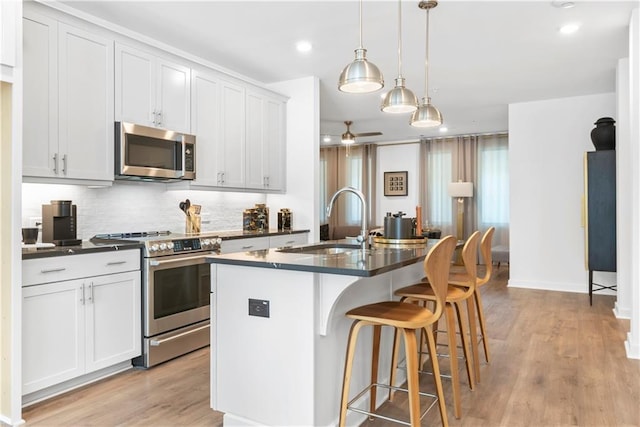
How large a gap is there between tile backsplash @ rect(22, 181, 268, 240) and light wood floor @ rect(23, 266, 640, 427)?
1285mm

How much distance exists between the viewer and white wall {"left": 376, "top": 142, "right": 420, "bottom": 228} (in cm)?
978

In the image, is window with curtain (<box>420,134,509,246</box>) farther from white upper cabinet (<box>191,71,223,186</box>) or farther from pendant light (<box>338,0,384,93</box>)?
pendant light (<box>338,0,384,93</box>)

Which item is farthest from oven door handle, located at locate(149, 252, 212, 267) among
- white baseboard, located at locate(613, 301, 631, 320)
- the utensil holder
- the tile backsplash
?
white baseboard, located at locate(613, 301, 631, 320)

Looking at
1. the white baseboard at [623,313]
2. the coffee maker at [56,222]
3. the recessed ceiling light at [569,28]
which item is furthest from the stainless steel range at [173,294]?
the white baseboard at [623,313]

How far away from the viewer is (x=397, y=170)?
9.96 metres

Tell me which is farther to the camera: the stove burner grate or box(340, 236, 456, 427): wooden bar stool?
the stove burner grate

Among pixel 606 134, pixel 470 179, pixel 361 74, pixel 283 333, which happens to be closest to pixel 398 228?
pixel 361 74

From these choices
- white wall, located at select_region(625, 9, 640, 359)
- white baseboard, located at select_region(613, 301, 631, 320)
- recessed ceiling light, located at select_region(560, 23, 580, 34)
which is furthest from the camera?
white baseboard, located at select_region(613, 301, 631, 320)

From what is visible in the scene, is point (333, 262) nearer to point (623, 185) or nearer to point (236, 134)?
point (236, 134)

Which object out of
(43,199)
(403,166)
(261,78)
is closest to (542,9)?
(261,78)

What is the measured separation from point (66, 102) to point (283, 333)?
7.65ft

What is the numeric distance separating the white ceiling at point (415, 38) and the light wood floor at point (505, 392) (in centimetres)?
271

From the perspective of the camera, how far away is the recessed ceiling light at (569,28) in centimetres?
375

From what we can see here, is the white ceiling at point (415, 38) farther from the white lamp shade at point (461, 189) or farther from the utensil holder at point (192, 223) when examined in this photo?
the white lamp shade at point (461, 189)
